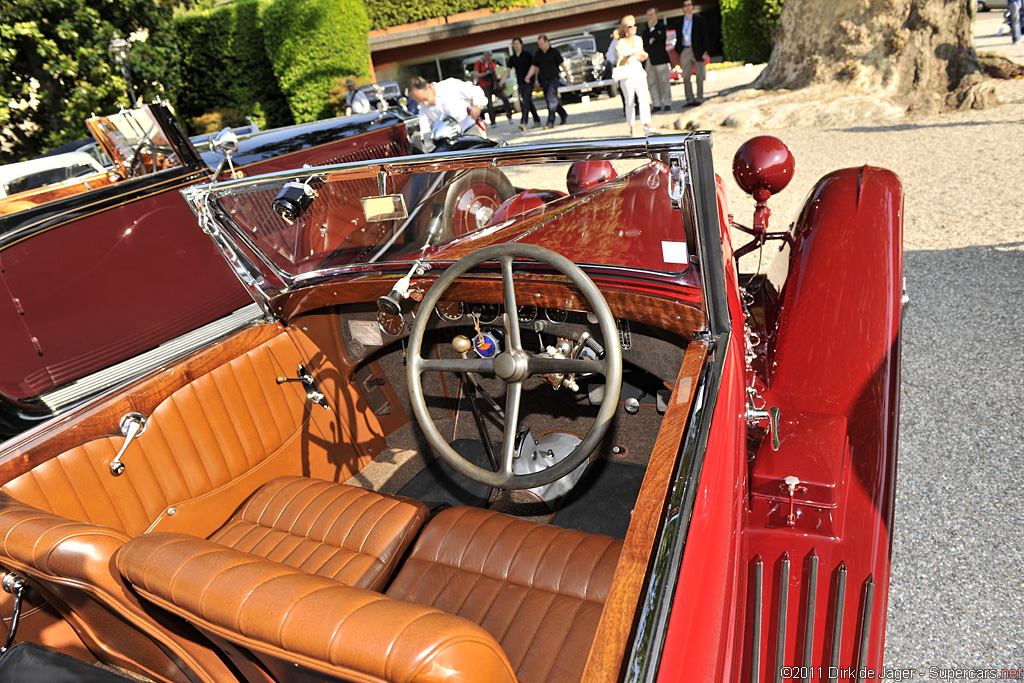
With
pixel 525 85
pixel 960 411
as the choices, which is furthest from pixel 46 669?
pixel 525 85

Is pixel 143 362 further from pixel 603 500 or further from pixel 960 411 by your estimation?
pixel 960 411

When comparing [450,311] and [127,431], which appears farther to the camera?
[450,311]

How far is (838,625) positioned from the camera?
1.71 meters

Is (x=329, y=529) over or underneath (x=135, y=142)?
underneath

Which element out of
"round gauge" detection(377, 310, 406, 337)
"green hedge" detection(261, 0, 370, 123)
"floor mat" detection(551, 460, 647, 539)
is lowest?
"floor mat" detection(551, 460, 647, 539)

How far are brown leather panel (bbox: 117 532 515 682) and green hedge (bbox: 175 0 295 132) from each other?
16.4 metres

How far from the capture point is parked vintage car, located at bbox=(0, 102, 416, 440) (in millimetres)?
3219

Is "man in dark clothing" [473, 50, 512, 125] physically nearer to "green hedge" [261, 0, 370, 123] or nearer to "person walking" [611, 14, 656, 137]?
"green hedge" [261, 0, 370, 123]

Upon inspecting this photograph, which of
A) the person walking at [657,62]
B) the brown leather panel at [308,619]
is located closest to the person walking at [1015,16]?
the person walking at [657,62]

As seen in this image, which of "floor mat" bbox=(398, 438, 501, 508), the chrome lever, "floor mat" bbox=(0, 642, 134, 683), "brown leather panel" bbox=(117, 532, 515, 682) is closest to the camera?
"brown leather panel" bbox=(117, 532, 515, 682)

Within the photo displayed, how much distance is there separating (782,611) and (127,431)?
6.58ft

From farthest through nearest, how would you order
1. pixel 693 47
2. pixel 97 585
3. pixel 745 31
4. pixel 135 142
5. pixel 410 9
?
1. pixel 410 9
2. pixel 745 31
3. pixel 693 47
4. pixel 135 142
5. pixel 97 585

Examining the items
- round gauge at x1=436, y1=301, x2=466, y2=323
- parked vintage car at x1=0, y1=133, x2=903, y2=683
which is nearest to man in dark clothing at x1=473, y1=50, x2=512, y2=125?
parked vintage car at x1=0, y1=133, x2=903, y2=683

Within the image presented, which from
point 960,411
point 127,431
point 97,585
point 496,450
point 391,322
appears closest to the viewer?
point 97,585
